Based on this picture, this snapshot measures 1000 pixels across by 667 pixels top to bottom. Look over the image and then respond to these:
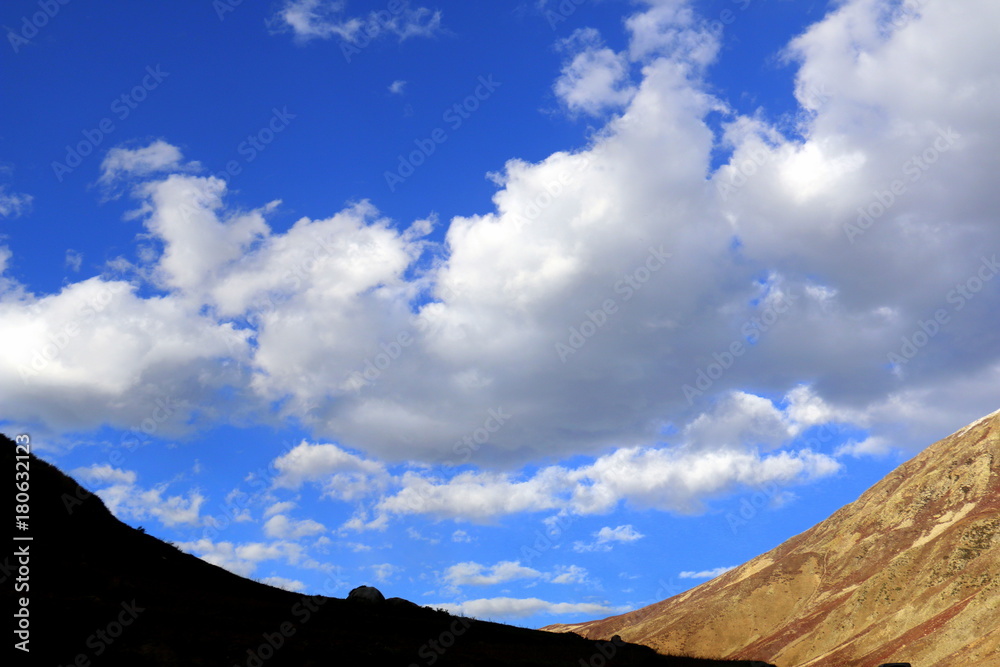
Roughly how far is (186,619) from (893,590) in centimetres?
15604

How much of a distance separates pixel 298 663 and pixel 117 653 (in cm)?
624

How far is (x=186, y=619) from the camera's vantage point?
92.4ft

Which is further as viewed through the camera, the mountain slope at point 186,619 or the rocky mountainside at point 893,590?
the rocky mountainside at point 893,590

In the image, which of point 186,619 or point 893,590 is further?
point 893,590

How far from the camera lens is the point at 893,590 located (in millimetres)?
144375

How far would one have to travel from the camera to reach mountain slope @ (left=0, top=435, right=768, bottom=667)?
82.7 feet

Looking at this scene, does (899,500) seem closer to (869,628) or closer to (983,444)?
(983,444)

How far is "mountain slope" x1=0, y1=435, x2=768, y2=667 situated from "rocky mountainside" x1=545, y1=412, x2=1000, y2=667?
268ft

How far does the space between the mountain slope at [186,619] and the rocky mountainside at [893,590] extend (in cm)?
8180

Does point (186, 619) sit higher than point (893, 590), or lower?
higher

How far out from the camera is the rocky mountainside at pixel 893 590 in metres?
119

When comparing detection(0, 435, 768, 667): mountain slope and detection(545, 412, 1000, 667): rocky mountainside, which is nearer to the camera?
detection(0, 435, 768, 667): mountain slope

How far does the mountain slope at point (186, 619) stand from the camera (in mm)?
25203

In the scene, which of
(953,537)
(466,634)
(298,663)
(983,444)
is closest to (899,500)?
(983,444)
